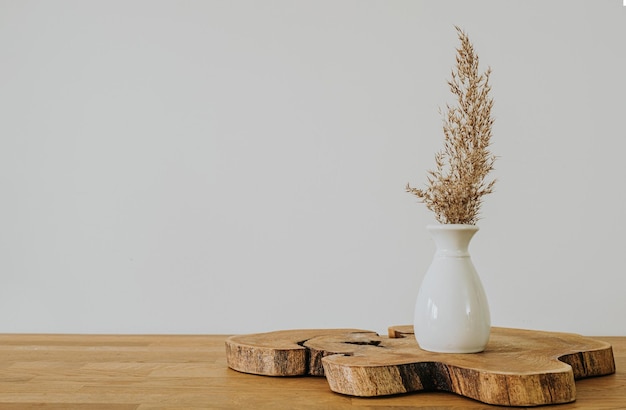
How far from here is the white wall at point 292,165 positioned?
1817mm

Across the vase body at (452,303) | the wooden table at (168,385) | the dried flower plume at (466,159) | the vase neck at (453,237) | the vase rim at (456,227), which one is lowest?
the wooden table at (168,385)

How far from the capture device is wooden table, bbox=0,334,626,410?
38.7 inches

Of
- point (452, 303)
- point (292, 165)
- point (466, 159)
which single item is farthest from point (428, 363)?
point (292, 165)

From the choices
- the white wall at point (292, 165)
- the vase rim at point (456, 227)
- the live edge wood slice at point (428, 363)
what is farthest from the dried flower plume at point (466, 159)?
the white wall at point (292, 165)

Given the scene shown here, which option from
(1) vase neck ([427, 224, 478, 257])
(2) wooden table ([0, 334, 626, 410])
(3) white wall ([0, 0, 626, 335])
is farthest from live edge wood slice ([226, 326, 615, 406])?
(3) white wall ([0, 0, 626, 335])

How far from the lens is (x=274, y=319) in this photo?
6.04ft

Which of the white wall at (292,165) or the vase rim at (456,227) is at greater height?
the white wall at (292,165)

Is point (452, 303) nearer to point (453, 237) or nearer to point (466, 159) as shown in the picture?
point (453, 237)

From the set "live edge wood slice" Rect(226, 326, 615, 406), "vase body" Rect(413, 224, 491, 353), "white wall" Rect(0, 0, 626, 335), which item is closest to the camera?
"live edge wood slice" Rect(226, 326, 615, 406)

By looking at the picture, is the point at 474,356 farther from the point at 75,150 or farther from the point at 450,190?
the point at 75,150

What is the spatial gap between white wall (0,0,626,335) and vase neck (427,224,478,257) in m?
0.67

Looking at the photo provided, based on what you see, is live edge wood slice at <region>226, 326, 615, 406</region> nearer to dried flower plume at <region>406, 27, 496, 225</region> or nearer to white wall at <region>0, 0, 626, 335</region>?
dried flower plume at <region>406, 27, 496, 225</region>

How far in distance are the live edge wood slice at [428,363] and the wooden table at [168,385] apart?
0.02 meters

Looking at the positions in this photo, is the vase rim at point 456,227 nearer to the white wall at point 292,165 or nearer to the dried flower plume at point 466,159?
the dried flower plume at point 466,159
